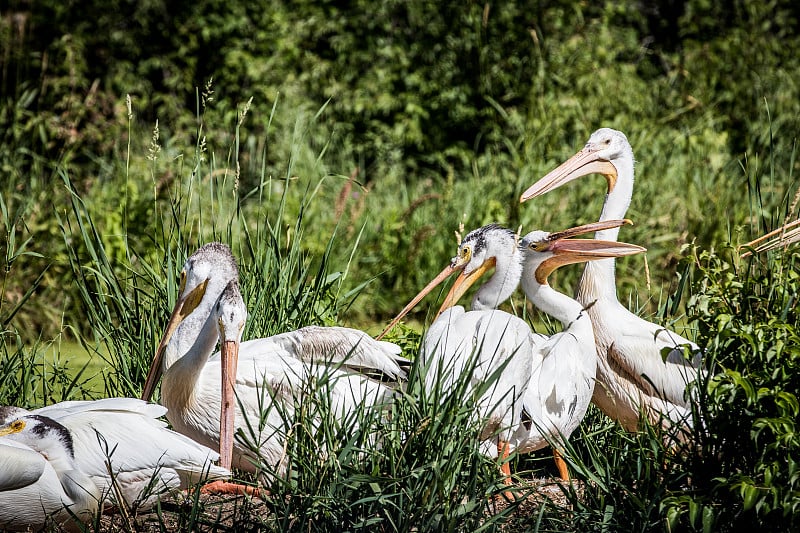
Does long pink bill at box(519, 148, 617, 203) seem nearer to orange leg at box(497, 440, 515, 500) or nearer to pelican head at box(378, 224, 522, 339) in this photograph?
pelican head at box(378, 224, 522, 339)

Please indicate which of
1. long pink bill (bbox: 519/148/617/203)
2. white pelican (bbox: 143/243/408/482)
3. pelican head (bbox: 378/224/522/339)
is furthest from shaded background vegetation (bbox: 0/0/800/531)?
long pink bill (bbox: 519/148/617/203)

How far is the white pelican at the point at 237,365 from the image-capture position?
12.1 feet

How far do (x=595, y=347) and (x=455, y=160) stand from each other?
23.8 ft

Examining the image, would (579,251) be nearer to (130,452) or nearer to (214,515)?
(214,515)

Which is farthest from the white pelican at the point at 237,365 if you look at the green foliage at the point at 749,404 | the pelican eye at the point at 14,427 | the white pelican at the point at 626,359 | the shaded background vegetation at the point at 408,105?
the shaded background vegetation at the point at 408,105

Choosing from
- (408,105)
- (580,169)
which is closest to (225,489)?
(580,169)

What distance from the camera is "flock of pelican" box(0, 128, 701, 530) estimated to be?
128 inches

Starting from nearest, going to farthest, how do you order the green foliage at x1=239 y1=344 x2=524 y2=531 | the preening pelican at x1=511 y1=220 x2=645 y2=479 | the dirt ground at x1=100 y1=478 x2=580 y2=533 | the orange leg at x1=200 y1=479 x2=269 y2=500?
the green foliage at x1=239 y1=344 x2=524 y2=531
the dirt ground at x1=100 y1=478 x2=580 y2=533
the orange leg at x1=200 y1=479 x2=269 y2=500
the preening pelican at x1=511 y1=220 x2=645 y2=479

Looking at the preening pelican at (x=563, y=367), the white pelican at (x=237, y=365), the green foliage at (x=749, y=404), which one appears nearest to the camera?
the green foliage at (x=749, y=404)

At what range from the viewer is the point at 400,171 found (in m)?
10.2

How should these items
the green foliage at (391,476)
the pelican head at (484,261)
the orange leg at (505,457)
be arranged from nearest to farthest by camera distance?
the green foliage at (391,476), the orange leg at (505,457), the pelican head at (484,261)

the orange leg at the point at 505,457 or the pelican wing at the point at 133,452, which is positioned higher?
the pelican wing at the point at 133,452

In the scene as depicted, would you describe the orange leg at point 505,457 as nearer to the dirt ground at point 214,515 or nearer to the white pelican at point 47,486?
the dirt ground at point 214,515

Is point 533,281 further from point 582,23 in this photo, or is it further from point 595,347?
point 582,23
